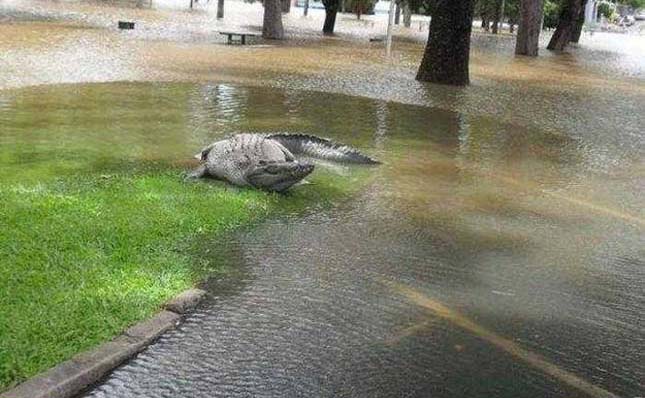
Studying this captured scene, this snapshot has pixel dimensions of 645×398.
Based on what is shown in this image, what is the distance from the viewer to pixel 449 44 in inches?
674

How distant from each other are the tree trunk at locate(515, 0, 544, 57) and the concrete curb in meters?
24.8

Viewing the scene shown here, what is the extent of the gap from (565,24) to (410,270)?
28.9 m

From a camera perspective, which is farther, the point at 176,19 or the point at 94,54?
the point at 176,19

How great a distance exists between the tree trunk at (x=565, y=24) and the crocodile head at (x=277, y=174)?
89.1ft

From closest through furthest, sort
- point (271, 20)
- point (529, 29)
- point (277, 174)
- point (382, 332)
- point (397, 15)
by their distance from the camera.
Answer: point (382, 332) < point (277, 174) < point (271, 20) < point (529, 29) < point (397, 15)

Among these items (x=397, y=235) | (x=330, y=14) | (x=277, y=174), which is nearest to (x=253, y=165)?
(x=277, y=174)

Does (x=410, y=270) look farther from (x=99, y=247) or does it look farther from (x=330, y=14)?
(x=330, y=14)

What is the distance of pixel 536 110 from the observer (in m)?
14.4

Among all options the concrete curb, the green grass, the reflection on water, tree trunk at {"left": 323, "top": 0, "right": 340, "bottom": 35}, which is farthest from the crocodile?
tree trunk at {"left": 323, "top": 0, "right": 340, "bottom": 35}

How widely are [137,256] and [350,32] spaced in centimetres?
2899

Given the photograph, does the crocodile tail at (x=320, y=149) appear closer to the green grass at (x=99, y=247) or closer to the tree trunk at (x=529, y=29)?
the green grass at (x=99, y=247)

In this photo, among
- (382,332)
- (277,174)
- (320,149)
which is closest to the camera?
(382,332)

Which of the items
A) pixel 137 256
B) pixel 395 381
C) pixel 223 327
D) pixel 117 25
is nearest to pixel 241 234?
pixel 137 256

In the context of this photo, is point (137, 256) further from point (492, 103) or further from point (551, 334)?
point (492, 103)
